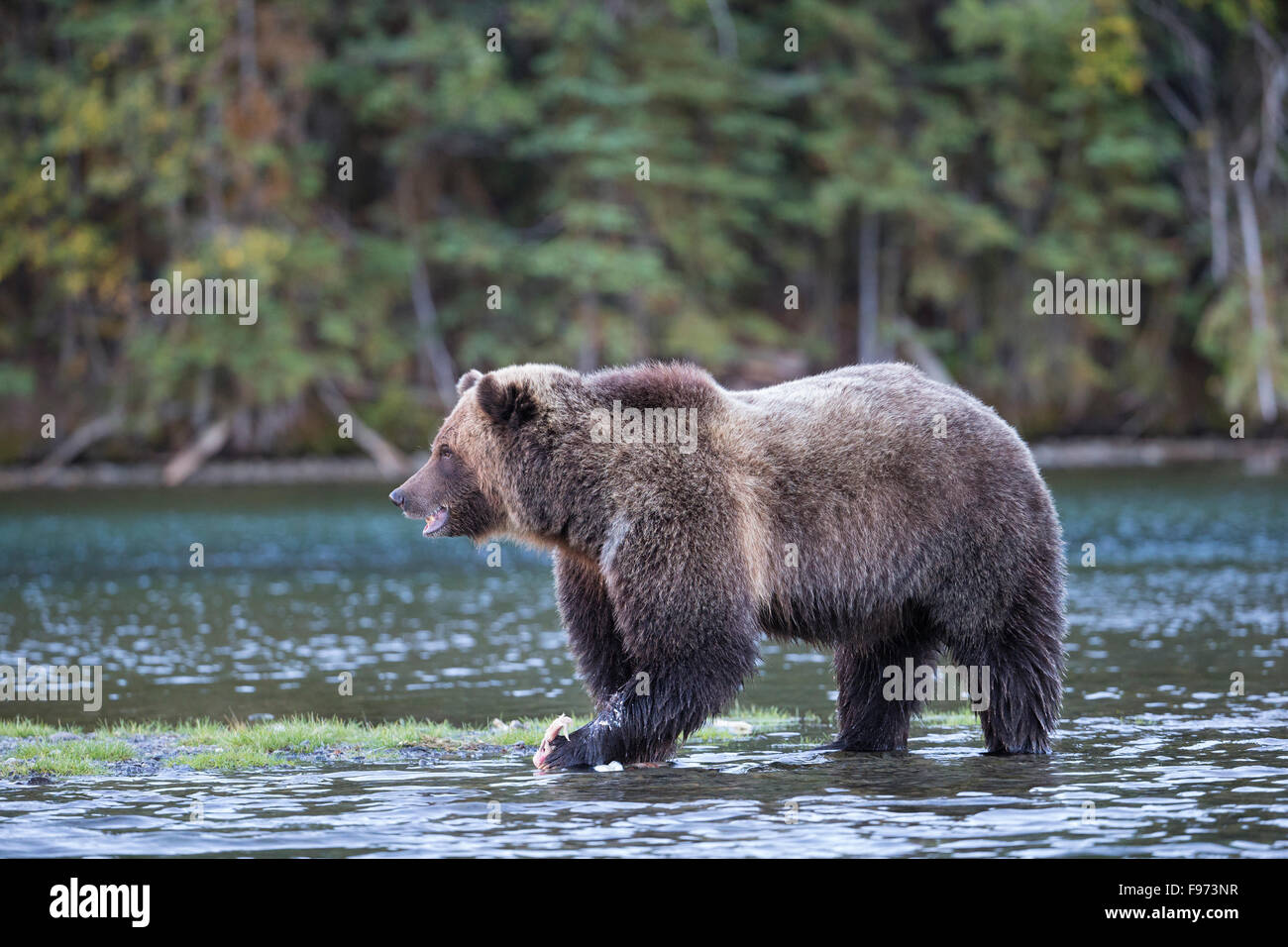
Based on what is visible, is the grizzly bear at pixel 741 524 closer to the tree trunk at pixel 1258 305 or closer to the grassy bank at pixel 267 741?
the grassy bank at pixel 267 741

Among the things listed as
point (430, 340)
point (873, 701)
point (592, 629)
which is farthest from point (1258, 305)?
point (592, 629)

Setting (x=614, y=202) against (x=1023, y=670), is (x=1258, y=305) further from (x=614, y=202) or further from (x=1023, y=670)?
(x=1023, y=670)

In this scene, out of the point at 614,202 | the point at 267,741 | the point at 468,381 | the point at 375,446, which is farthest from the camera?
the point at 614,202

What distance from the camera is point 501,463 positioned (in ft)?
32.1

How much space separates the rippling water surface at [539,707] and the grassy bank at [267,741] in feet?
1.14

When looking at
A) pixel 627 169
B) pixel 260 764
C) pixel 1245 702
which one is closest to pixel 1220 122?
pixel 627 169

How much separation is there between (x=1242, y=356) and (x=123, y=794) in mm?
41928

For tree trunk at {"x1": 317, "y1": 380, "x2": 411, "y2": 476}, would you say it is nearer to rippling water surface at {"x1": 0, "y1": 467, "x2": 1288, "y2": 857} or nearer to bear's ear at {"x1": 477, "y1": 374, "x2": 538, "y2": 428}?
rippling water surface at {"x1": 0, "y1": 467, "x2": 1288, "y2": 857}

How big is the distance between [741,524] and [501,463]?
4.88 ft

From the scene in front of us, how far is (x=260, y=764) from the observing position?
33.5 ft

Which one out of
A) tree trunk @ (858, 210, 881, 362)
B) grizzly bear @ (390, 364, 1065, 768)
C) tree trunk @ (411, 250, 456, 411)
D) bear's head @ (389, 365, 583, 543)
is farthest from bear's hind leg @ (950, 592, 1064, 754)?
tree trunk @ (858, 210, 881, 362)

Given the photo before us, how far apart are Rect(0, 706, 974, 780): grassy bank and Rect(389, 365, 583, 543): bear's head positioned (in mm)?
1649

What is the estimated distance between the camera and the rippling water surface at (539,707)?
8047mm
